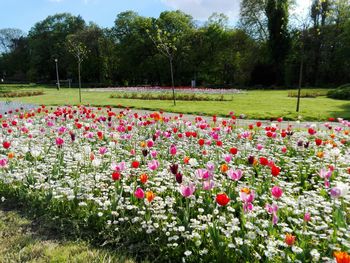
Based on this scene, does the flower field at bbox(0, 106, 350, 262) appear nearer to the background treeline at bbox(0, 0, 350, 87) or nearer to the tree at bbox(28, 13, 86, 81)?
the background treeline at bbox(0, 0, 350, 87)

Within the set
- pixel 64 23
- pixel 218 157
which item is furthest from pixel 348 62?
pixel 64 23

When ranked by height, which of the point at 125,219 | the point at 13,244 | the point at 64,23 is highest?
the point at 64,23

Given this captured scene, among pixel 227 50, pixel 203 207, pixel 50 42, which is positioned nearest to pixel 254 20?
pixel 227 50

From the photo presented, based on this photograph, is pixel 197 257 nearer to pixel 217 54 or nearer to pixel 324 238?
pixel 324 238

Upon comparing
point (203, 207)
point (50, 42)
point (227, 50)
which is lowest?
point (203, 207)

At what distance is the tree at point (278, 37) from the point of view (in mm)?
46750

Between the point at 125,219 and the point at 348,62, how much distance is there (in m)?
43.6

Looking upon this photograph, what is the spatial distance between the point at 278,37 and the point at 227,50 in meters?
7.64

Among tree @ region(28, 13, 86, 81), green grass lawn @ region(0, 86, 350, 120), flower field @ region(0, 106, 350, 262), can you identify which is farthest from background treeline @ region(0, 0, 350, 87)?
flower field @ region(0, 106, 350, 262)

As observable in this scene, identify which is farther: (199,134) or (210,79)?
(210,79)

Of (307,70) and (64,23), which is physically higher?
(64,23)

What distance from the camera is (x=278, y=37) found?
46.9m

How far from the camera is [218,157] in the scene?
257 inches

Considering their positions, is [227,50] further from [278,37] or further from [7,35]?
[7,35]
